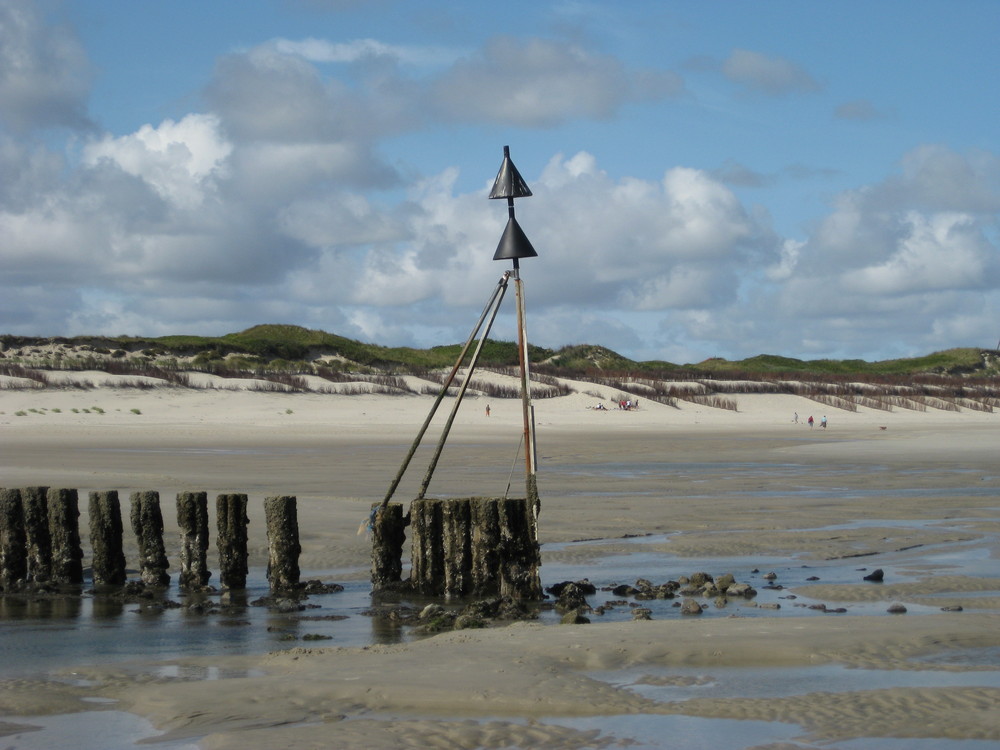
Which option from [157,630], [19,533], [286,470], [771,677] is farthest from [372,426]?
[771,677]

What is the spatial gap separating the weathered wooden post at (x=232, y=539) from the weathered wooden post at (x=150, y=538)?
0.69 metres

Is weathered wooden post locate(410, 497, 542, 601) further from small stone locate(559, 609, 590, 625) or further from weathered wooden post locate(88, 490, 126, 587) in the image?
weathered wooden post locate(88, 490, 126, 587)

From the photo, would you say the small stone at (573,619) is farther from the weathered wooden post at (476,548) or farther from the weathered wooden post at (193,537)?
the weathered wooden post at (193,537)

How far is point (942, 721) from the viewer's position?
6.11 m

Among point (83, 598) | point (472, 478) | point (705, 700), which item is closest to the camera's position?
point (705, 700)

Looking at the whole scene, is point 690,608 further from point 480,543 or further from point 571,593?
point 480,543

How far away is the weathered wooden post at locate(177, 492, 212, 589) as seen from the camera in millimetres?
10945

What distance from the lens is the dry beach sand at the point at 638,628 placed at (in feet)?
20.5

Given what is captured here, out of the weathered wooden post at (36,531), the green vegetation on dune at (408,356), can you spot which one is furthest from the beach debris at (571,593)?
the green vegetation on dune at (408,356)

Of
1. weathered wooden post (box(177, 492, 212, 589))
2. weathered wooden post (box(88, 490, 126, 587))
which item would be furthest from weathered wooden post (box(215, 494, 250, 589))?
weathered wooden post (box(88, 490, 126, 587))

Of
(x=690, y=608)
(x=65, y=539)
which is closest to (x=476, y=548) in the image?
(x=690, y=608)

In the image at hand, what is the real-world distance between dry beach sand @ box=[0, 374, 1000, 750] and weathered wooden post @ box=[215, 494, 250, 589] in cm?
159

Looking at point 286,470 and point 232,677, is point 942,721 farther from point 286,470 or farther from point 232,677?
point 286,470

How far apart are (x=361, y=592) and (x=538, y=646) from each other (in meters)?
3.49
